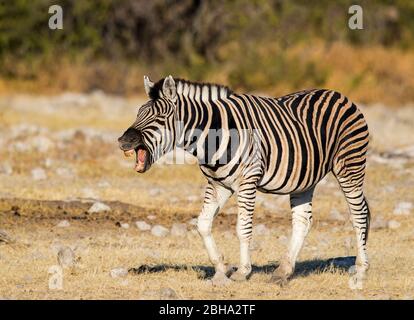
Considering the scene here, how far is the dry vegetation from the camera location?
26.7 ft

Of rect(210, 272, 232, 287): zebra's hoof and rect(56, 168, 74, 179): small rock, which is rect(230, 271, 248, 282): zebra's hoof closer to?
rect(210, 272, 232, 287): zebra's hoof

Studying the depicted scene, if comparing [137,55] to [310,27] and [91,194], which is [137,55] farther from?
[91,194]

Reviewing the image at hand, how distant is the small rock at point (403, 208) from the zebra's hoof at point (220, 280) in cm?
411

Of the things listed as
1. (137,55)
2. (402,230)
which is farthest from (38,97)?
(402,230)

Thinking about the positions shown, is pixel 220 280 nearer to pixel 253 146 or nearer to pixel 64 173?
pixel 253 146

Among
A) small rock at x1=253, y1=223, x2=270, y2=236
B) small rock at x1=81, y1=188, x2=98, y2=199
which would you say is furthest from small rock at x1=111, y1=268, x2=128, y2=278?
small rock at x1=81, y1=188, x2=98, y2=199

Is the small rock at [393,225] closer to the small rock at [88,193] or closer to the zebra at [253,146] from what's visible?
the zebra at [253,146]

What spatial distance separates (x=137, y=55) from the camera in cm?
2636

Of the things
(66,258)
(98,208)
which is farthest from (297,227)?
(98,208)

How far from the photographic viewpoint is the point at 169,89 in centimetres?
805

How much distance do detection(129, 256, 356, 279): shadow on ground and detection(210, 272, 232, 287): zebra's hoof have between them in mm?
310

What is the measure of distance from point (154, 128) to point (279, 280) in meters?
1.57

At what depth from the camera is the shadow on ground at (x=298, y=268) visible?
8.74 meters

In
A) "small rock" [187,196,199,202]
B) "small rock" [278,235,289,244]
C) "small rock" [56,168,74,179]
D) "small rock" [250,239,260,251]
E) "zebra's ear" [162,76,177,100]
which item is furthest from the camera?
"small rock" [56,168,74,179]
